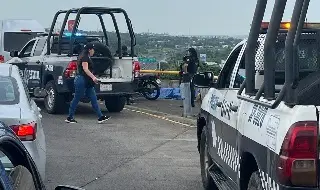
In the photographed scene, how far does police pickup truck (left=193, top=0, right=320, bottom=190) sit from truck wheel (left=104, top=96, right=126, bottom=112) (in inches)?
380

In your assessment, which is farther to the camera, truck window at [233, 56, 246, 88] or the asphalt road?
the asphalt road

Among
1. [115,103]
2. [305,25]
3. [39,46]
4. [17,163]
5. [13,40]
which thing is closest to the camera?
[17,163]

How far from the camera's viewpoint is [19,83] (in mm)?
8945

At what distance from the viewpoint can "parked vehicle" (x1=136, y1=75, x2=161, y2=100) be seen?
22.5 meters

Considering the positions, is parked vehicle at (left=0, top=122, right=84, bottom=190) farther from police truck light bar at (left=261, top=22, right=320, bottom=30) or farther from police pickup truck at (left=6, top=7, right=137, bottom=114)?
police pickup truck at (left=6, top=7, right=137, bottom=114)

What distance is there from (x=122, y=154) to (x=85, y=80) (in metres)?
4.19

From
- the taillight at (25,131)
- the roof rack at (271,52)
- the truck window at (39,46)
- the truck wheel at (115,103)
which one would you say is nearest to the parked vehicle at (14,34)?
the truck window at (39,46)

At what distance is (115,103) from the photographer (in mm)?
18500

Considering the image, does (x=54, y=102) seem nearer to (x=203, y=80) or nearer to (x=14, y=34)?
(x=203, y=80)

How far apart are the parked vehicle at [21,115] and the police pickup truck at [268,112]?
6.38ft

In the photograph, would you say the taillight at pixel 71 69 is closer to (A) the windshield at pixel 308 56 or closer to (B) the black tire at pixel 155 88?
(B) the black tire at pixel 155 88

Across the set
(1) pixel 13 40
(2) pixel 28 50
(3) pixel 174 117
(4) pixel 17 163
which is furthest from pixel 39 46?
(4) pixel 17 163

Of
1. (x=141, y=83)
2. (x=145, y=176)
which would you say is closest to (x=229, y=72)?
(x=145, y=176)

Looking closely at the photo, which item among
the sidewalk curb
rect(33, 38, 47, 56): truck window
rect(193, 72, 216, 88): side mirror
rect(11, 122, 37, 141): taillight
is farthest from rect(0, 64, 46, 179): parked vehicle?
rect(33, 38, 47, 56): truck window
